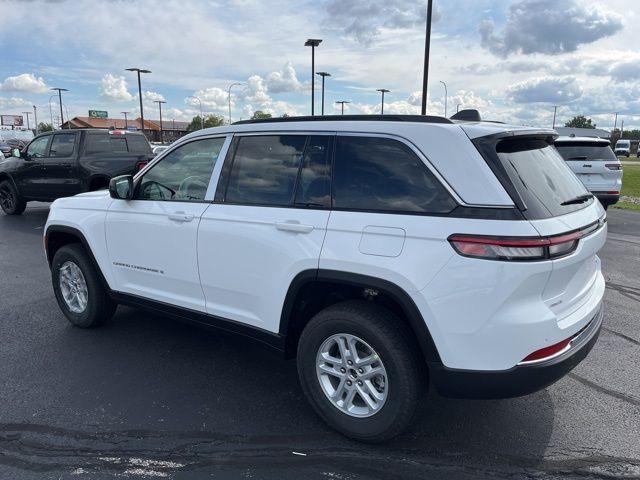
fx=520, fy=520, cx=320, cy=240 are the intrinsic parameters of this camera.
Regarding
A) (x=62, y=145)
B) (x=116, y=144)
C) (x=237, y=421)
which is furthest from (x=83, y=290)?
(x=62, y=145)

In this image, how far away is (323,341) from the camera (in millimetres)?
3045

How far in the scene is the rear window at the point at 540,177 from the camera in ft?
8.66

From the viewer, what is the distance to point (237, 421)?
127 inches

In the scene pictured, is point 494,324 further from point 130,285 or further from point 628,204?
point 628,204

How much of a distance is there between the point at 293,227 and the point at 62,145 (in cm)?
979

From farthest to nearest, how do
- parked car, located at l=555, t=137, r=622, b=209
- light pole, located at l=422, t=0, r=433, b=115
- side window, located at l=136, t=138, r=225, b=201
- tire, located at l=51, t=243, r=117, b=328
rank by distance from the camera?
light pole, located at l=422, t=0, r=433, b=115, parked car, located at l=555, t=137, r=622, b=209, tire, located at l=51, t=243, r=117, b=328, side window, located at l=136, t=138, r=225, b=201

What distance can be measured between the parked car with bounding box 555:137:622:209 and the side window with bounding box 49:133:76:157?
10.1 meters

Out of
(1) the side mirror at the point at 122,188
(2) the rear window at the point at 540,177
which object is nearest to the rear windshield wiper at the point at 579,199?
(2) the rear window at the point at 540,177

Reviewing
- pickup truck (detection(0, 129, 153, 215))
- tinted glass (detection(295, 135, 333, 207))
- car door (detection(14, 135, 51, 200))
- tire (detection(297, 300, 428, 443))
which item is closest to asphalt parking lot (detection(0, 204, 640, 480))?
tire (detection(297, 300, 428, 443))

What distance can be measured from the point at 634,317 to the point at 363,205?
12.0ft

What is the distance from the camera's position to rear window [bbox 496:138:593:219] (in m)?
2.64

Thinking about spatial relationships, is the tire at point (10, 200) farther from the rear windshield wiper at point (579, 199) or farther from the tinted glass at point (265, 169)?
the rear windshield wiper at point (579, 199)

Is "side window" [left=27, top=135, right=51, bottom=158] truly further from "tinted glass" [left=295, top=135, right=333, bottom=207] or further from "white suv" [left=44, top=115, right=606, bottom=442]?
"tinted glass" [left=295, top=135, right=333, bottom=207]

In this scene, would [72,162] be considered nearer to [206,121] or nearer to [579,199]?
[579,199]
